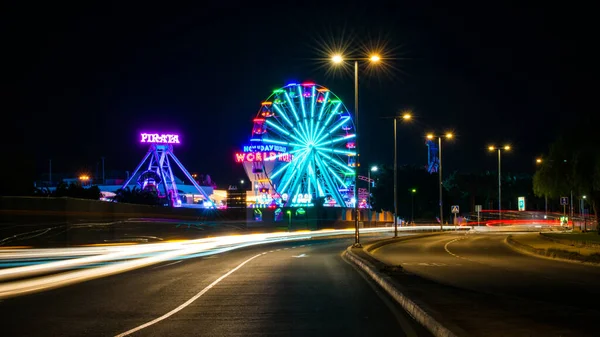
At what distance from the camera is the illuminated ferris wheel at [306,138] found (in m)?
82.2

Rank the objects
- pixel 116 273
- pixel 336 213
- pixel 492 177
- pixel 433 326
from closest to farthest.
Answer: pixel 433 326, pixel 116 273, pixel 336 213, pixel 492 177

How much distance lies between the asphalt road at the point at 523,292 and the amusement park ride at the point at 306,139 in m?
52.0

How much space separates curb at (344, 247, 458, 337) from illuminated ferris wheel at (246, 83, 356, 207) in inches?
A: 2313

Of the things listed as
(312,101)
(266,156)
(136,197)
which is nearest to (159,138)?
(136,197)

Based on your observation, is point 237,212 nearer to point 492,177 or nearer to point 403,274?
point 403,274

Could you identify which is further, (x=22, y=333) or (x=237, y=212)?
(x=237, y=212)

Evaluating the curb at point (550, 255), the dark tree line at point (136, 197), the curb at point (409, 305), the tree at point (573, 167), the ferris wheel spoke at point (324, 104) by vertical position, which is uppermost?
the ferris wheel spoke at point (324, 104)

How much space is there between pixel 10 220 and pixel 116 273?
14.6m

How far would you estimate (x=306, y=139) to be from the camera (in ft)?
267

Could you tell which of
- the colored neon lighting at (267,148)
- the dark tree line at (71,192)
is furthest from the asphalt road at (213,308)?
the colored neon lighting at (267,148)

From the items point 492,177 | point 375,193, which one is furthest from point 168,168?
point 492,177

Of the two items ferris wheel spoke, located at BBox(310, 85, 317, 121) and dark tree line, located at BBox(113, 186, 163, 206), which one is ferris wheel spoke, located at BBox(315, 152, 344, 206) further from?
dark tree line, located at BBox(113, 186, 163, 206)

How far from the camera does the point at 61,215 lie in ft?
126

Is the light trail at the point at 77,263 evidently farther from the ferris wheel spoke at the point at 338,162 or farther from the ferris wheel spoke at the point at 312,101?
the ferris wheel spoke at the point at 312,101
